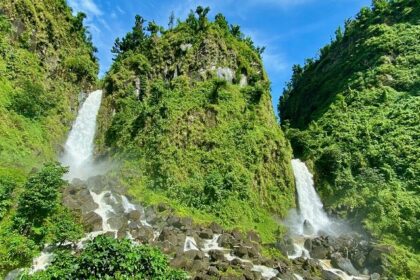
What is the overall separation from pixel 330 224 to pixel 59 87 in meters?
31.3

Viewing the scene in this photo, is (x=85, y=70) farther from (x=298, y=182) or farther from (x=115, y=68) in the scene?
(x=298, y=182)

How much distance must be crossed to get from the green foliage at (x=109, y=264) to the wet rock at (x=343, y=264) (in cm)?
1910

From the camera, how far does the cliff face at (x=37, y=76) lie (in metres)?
33.3

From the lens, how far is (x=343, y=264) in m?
29.7

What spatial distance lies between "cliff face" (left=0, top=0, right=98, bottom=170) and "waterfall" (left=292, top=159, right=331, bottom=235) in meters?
23.9

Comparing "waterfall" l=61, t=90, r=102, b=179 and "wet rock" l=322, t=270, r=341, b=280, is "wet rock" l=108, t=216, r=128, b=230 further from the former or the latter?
"wet rock" l=322, t=270, r=341, b=280

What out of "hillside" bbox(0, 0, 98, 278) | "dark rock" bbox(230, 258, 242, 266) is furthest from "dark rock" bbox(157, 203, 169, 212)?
"dark rock" bbox(230, 258, 242, 266)

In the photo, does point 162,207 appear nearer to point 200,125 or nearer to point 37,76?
point 200,125

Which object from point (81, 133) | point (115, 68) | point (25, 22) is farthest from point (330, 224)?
point (25, 22)

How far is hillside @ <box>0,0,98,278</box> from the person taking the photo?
72.8ft

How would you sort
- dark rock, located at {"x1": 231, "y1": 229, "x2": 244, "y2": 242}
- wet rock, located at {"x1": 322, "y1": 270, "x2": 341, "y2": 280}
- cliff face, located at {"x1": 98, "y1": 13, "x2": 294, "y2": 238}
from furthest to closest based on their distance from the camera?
1. cliff face, located at {"x1": 98, "y1": 13, "x2": 294, "y2": 238}
2. dark rock, located at {"x1": 231, "y1": 229, "x2": 244, "y2": 242}
3. wet rock, located at {"x1": 322, "y1": 270, "x2": 341, "y2": 280}

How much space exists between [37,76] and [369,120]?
4050cm

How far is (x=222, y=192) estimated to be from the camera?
36.0 metres

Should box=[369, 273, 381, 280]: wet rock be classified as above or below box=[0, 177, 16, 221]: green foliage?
below
